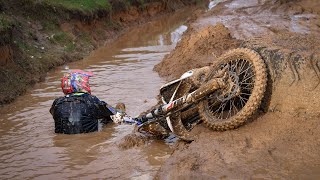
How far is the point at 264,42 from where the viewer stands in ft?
18.2

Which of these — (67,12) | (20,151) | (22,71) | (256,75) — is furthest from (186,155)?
(67,12)

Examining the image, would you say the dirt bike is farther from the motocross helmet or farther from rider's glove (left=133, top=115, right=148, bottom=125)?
the motocross helmet

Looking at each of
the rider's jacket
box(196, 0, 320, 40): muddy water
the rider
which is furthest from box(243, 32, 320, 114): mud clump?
box(196, 0, 320, 40): muddy water

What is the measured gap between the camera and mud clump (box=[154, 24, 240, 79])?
9992 mm

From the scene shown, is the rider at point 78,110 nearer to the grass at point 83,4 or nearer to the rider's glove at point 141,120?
the rider's glove at point 141,120

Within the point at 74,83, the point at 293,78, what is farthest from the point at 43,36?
the point at 293,78

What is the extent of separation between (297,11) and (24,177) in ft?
50.8

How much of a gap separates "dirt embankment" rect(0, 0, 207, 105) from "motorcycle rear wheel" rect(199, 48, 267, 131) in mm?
5489

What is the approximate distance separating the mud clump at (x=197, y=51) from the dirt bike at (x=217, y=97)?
3.86 meters

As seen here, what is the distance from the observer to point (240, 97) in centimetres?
489

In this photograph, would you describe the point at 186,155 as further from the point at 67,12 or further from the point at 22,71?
the point at 67,12

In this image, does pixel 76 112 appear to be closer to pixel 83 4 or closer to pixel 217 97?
pixel 217 97

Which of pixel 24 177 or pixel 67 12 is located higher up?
pixel 67 12

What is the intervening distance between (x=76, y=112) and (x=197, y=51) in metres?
5.46
